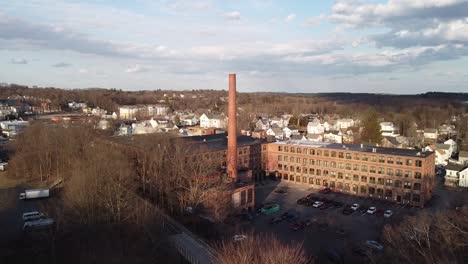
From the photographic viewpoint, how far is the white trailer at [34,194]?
32.1m

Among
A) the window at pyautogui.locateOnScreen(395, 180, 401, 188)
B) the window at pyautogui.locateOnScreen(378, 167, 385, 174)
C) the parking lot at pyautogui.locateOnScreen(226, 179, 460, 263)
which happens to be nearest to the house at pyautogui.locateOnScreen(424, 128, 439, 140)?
the parking lot at pyautogui.locateOnScreen(226, 179, 460, 263)

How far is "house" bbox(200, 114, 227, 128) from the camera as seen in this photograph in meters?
82.1

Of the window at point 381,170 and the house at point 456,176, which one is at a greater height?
the window at point 381,170

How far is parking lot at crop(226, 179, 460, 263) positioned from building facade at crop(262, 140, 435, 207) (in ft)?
4.54

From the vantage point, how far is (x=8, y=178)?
1566 inches

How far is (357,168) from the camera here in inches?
1448

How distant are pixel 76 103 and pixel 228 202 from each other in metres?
109

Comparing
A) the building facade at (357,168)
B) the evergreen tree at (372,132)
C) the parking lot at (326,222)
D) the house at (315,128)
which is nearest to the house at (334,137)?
the evergreen tree at (372,132)

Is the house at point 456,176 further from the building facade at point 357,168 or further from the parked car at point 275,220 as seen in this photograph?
the parked car at point 275,220

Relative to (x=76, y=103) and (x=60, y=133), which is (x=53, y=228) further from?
(x=76, y=103)

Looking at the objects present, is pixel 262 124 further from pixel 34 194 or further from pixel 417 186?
pixel 34 194

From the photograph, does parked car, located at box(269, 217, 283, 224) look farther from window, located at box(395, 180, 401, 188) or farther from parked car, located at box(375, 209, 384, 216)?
window, located at box(395, 180, 401, 188)

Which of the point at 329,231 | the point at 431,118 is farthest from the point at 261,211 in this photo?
the point at 431,118

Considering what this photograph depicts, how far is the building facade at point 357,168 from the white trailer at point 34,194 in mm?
24348
